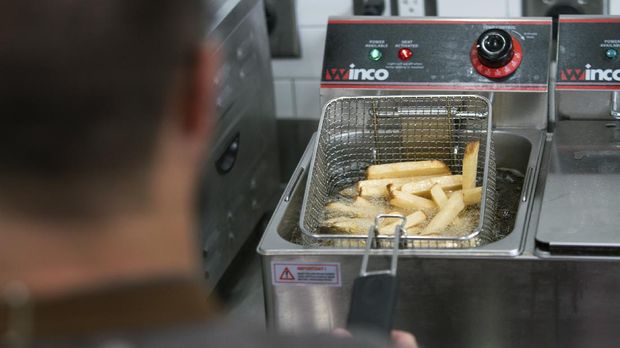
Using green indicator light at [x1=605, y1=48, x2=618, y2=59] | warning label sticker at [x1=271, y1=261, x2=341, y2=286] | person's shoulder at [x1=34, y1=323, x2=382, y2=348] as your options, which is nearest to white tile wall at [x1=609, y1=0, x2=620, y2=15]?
green indicator light at [x1=605, y1=48, x2=618, y2=59]

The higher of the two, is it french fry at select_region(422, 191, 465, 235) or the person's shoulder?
the person's shoulder

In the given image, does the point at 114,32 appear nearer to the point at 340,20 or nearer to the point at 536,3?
the point at 340,20

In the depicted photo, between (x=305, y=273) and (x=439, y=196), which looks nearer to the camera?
(x=305, y=273)

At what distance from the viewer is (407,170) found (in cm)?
190

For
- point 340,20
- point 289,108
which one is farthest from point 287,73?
point 340,20

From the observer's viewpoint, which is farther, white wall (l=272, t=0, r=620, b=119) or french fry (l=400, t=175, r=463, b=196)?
white wall (l=272, t=0, r=620, b=119)

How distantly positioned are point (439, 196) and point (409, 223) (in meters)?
0.11

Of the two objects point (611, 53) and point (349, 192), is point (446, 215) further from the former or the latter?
point (611, 53)

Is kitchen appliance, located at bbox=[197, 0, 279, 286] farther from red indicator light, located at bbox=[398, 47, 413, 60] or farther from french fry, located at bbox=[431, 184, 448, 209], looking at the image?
french fry, located at bbox=[431, 184, 448, 209]

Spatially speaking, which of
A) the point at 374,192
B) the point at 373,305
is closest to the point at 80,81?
the point at 373,305

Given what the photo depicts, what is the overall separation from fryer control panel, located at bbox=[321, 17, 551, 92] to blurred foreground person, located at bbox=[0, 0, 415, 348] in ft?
4.73

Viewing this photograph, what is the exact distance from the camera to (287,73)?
2.63 meters

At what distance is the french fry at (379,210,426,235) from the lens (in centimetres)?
168

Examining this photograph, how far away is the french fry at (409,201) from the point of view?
Result: 180cm
